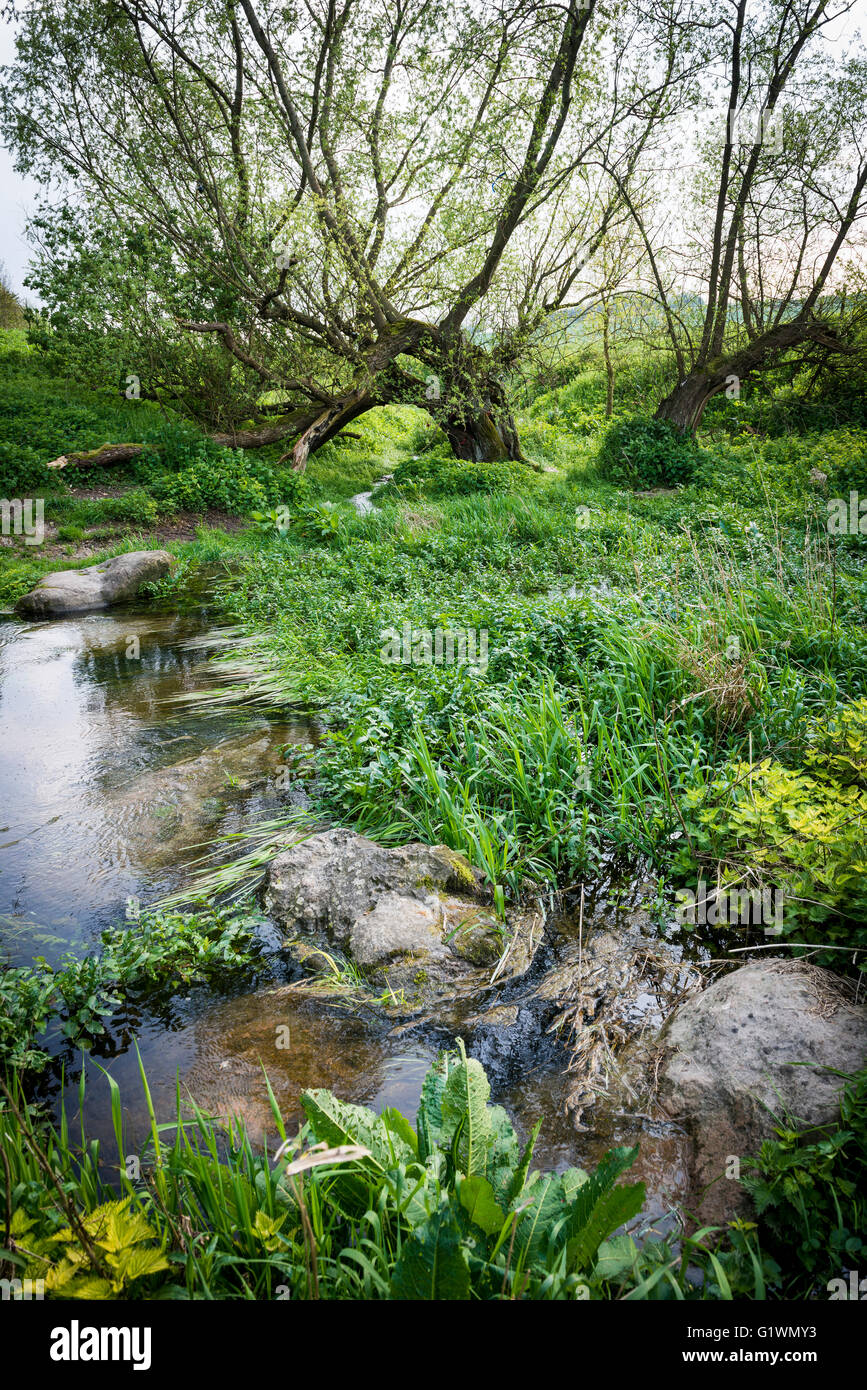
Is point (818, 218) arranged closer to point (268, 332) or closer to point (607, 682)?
point (268, 332)

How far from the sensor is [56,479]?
43.5 feet

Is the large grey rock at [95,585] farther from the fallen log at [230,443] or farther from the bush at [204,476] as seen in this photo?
the fallen log at [230,443]

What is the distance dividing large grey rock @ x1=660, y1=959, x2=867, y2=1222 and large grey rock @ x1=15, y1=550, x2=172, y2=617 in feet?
30.1

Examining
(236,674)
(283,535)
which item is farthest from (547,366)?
(236,674)

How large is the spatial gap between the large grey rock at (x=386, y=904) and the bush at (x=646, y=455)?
1354 cm

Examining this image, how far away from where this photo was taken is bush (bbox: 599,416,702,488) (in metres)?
15.5

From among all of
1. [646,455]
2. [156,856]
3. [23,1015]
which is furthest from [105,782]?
[646,455]

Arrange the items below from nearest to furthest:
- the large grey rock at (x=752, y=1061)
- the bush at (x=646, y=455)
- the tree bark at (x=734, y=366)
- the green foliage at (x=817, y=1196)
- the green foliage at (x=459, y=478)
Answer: the green foliage at (x=817, y=1196) < the large grey rock at (x=752, y=1061) < the green foliage at (x=459, y=478) < the bush at (x=646, y=455) < the tree bark at (x=734, y=366)

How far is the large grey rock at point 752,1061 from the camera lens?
2.14 metres

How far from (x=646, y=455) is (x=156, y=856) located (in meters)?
14.5

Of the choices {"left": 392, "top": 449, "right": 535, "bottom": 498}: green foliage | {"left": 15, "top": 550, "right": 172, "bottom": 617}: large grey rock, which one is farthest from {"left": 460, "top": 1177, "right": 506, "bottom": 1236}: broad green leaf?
{"left": 392, "top": 449, "right": 535, "bottom": 498}: green foliage

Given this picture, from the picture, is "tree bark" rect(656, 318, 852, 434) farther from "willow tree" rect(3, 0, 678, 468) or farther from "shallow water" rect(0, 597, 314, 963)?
"shallow water" rect(0, 597, 314, 963)

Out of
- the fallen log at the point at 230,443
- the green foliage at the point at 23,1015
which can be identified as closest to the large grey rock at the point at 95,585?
the fallen log at the point at 230,443

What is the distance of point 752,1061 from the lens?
235cm
